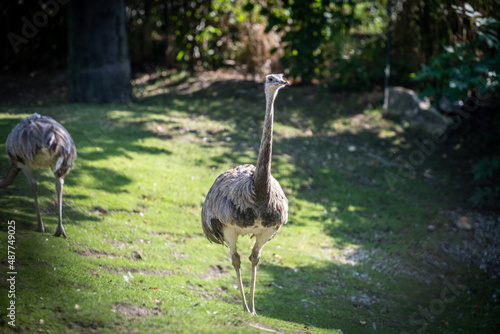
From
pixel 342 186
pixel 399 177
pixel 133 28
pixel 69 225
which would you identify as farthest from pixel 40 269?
pixel 133 28

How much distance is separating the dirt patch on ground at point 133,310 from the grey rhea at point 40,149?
208cm

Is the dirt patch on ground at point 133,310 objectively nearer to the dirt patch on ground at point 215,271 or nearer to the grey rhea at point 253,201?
the grey rhea at point 253,201

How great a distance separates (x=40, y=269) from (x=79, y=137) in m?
5.47

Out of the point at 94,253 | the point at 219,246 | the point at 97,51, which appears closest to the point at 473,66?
the point at 219,246

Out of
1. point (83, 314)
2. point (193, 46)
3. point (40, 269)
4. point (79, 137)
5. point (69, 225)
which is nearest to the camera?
point (83, 314)

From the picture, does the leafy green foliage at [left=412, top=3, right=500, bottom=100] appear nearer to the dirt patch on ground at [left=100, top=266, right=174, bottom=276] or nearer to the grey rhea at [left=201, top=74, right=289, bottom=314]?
the grey rhea at [left=201, top=74, right=289, bottom=314]

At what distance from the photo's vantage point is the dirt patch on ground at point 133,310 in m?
5.41

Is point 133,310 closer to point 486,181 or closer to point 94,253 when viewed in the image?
point 94,253

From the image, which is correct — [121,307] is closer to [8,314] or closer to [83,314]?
[83,314]

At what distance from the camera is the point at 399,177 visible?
12305 millimetres

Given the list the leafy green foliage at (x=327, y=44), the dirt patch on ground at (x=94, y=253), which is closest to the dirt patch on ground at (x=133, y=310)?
the dirt patch on ground at (x=94, y=253)

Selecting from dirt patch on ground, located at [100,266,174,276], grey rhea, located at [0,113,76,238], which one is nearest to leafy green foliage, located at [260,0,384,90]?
grey rhea, located at [0,113,76,238]

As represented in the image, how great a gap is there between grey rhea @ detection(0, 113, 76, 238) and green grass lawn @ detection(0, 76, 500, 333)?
66cm

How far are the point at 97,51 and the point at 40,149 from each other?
8.01 meters
